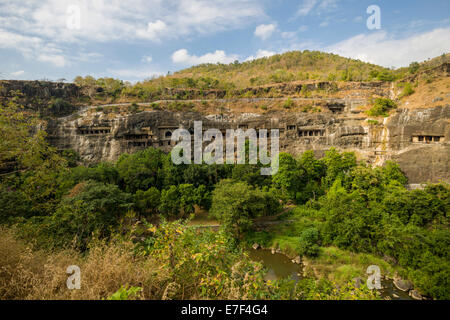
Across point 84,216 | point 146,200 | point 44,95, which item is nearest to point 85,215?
point 84,216

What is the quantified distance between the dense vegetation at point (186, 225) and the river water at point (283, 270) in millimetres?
968

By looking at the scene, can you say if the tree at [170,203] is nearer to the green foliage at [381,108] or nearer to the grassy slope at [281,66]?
the green foliage at [381,108]

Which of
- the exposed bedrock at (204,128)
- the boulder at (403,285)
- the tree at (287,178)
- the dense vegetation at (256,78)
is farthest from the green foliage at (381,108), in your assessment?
the boulder at (403,285)

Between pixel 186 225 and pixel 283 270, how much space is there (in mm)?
10147

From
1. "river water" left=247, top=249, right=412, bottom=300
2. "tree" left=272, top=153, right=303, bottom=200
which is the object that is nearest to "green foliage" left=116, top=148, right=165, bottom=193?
"river water" left=247, top=249, right=412, bottom=300

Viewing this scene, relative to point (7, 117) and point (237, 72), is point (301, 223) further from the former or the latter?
point (237, 72)

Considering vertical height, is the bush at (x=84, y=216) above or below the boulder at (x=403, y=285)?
above

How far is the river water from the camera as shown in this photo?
10.2 meters

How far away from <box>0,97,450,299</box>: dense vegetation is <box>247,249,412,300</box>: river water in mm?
968

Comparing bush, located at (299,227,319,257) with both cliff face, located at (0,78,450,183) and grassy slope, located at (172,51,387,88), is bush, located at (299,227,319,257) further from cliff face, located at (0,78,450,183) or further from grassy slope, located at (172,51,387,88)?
grassy slope, located at (172,51,387,88)

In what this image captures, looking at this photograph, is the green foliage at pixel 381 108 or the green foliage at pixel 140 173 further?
the green foliage at pixel 381 108

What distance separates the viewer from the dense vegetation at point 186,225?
11.5 ft

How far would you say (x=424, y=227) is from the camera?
12148mm
